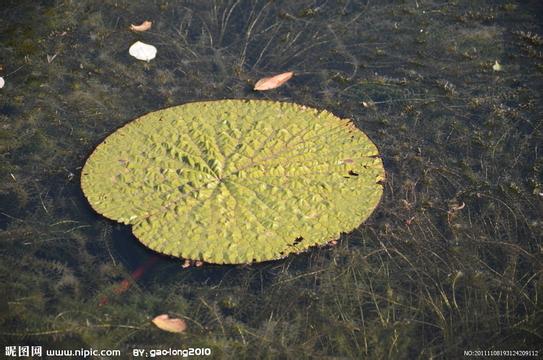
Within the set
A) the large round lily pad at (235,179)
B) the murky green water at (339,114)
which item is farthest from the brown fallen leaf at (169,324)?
the large round lily pad at (235,179)

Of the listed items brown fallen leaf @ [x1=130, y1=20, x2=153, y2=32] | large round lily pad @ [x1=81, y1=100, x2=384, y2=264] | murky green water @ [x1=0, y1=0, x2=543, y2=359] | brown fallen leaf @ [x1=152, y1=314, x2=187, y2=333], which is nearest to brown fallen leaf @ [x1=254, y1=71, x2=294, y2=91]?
murky green water @ [x1=0, y1=0, x2=543, y2=359]

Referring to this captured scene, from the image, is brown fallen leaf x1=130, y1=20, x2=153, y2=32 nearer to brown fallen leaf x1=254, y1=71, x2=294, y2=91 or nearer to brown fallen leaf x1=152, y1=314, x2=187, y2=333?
brown fallen leaf x1=254, y1=71, x2=294, y2=91

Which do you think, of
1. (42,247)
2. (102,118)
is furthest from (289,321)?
(102,118)

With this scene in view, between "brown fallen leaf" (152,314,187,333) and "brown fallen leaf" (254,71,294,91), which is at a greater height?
"brown fallen leaf" (254,71,294,91)

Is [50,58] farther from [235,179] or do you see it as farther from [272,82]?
[235,179]

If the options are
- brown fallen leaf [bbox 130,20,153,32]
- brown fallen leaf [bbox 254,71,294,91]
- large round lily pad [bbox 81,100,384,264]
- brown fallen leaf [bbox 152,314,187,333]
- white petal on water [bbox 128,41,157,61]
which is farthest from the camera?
brown fallen leaf [bbox 130,20,153,32]

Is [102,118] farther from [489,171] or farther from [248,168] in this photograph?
[489,171]
